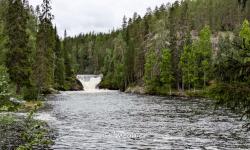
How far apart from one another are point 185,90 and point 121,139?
212 ft

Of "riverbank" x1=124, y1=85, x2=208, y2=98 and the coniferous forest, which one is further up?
the coniferous forest

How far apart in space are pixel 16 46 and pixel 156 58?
2072 inches

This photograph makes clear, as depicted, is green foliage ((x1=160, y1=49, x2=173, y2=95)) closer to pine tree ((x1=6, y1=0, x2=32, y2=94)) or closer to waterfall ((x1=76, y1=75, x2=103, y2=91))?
pine tree ((x1=6, y1=0, x2=32, y2=94))

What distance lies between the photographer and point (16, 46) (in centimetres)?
6150

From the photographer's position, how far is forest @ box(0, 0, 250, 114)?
1177 centimetres

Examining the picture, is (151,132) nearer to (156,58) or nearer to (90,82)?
(156,58)

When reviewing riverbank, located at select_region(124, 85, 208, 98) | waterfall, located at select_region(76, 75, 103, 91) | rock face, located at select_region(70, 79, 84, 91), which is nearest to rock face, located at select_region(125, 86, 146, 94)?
riverbank, located at select_region(124, 85, 208, 98)

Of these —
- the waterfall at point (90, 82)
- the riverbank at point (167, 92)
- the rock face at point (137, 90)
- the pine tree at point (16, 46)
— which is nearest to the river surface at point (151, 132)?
the pine tree at point (16, 46)

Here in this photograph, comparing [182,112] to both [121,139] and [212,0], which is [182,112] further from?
[212,0]

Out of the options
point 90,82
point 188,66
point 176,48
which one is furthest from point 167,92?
point 90,82

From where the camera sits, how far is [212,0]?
173875mm

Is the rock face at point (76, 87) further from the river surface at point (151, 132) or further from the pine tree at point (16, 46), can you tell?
the river surface at point (151, 132)

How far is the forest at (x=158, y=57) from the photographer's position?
11.8 metres

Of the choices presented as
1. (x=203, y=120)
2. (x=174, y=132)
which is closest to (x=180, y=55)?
(x=203, y=120)
